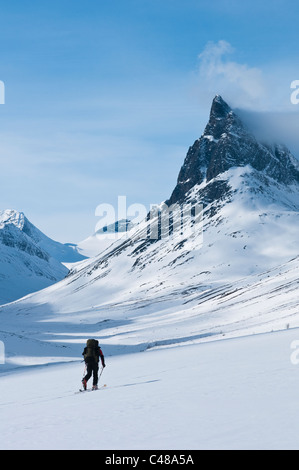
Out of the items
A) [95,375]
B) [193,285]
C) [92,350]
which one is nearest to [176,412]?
[95,375]

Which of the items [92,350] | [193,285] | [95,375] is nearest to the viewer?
[95,375]

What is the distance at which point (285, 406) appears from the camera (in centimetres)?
994

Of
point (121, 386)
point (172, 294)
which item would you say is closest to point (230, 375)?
point (121, 386)

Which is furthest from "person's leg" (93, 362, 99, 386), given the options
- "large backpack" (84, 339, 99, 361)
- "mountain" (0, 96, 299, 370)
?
"mountain" (0, 96, 299, 370)

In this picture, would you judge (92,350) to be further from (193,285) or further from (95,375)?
(193,285)

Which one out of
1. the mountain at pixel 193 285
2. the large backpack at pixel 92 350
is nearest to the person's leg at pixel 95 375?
the large backpack at pixel 92 350

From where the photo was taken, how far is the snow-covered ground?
8.58m

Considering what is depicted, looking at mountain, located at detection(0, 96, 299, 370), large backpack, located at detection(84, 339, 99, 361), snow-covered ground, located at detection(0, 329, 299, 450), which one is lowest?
snow-covered ground, located at detection(0, 329, 299, 450)

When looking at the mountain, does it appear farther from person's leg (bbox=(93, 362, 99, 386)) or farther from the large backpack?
person's leg (bbox=(93, 362, 99, 386))

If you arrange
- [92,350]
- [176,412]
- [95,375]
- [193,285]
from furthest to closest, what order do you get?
[193,285]
[92,350]
[95,375]
[176,412]

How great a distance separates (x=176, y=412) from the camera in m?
10.7

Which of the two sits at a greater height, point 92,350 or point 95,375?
point 92,350
